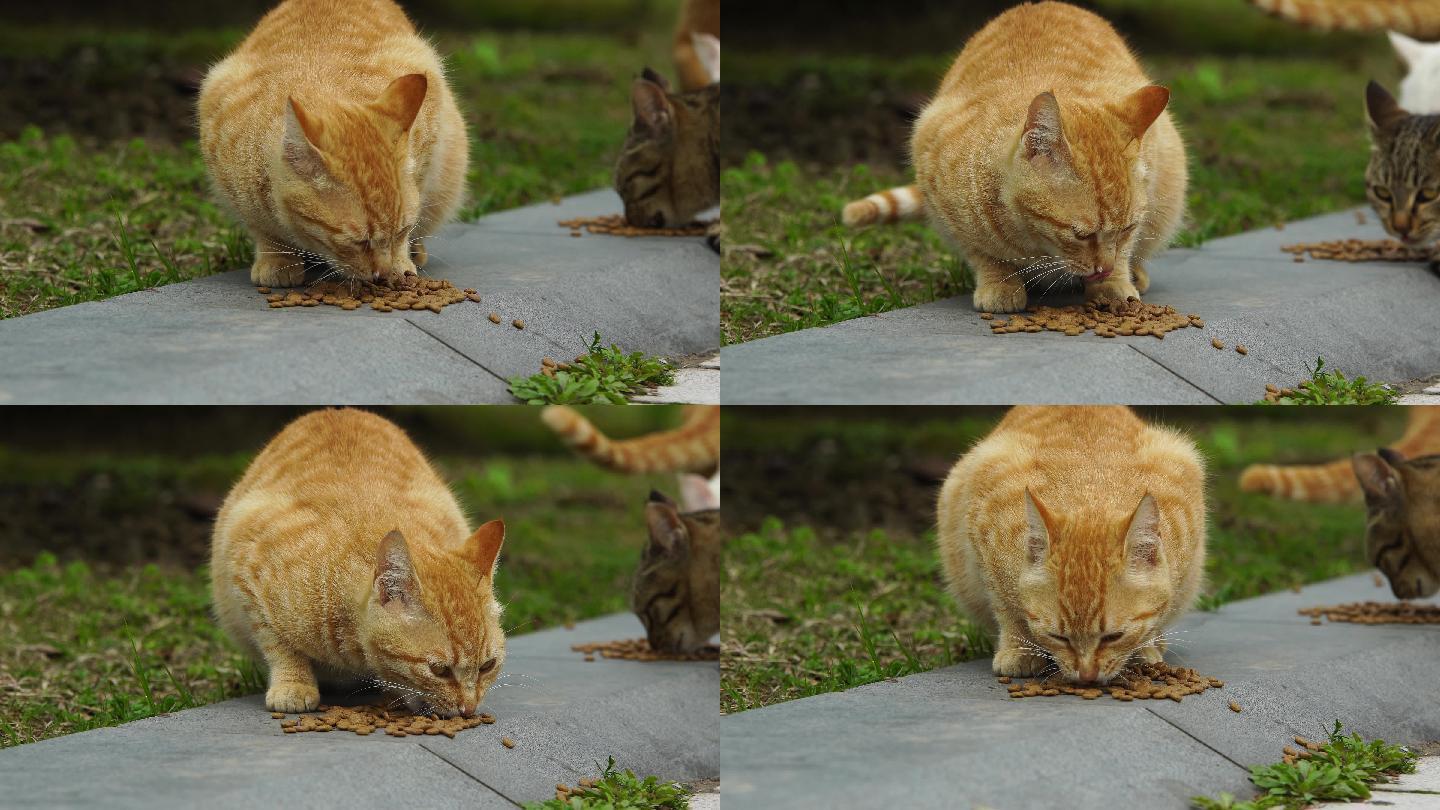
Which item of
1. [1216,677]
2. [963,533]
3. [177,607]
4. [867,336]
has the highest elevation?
[867,336]

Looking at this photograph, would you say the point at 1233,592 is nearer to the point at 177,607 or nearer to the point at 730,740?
the point at 730,740

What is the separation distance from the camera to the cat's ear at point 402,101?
547 cm

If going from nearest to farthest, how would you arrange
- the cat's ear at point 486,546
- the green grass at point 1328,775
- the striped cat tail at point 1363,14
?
the green grass at point 1328,775, the cat's ear at point 486,546, the striped cat tail at point 1363,14

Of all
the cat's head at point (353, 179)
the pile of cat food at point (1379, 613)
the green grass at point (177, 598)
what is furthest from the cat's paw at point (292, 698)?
the pile of cat food at point (1379, 613)

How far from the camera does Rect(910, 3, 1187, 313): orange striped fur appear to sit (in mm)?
5414

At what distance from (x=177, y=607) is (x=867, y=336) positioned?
359cm

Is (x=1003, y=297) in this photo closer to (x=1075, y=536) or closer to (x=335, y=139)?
(x=1075, y=536)

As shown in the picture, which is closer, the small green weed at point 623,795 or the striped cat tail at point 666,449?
the small green weed at point 623,795

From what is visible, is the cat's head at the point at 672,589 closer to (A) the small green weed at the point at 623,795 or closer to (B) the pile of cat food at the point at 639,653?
(B) the pile of cat food at the point at 639,653

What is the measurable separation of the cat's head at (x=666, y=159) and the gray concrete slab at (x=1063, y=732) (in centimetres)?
272

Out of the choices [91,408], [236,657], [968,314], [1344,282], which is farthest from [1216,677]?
[91,408]

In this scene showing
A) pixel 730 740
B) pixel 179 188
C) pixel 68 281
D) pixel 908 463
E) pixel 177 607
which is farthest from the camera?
pixel 908 463

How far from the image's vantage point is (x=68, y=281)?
21.4 ft

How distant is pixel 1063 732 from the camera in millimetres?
4562
